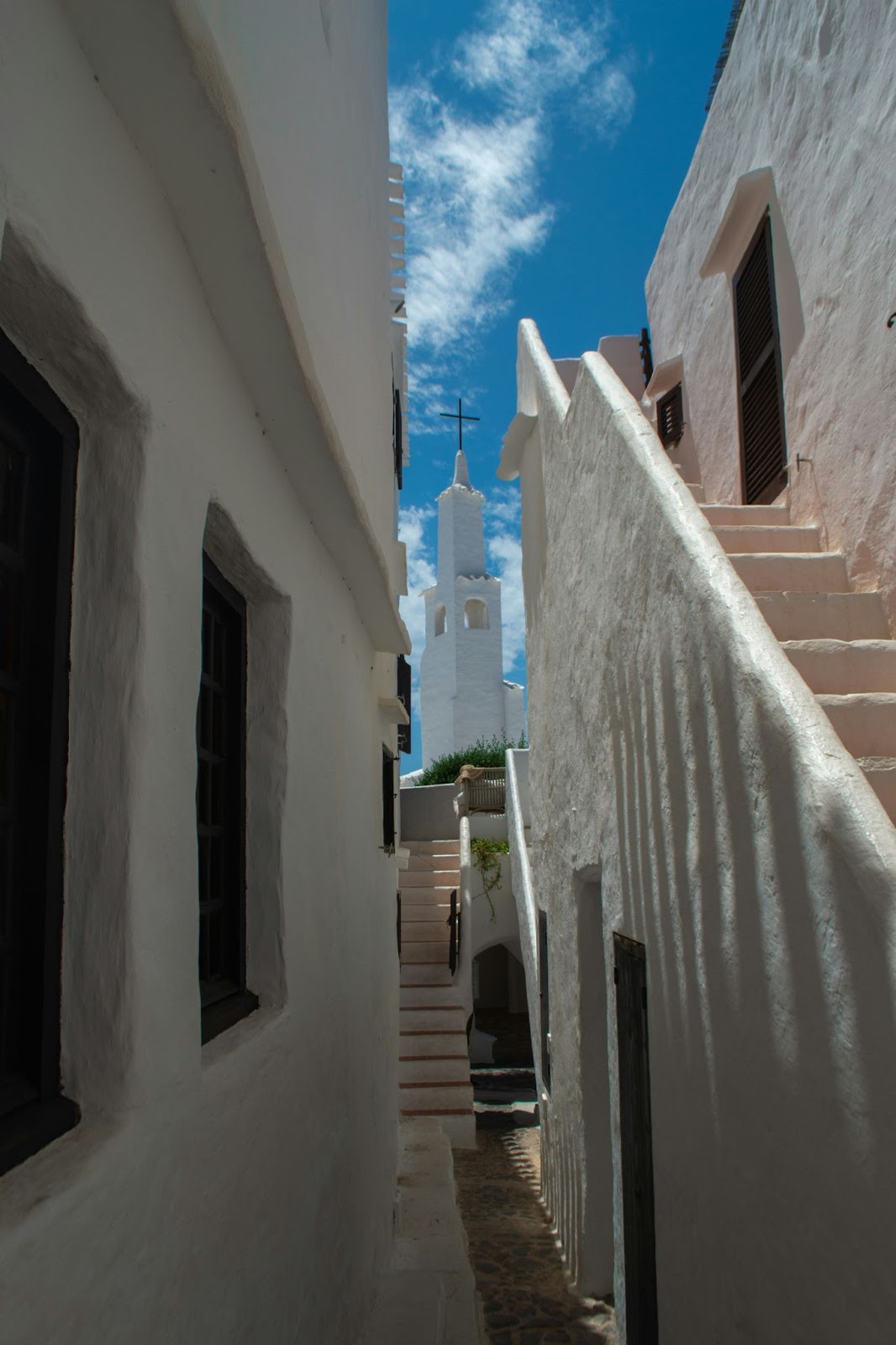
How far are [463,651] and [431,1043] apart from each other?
16.4 m

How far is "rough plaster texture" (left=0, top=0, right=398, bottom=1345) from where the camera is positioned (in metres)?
1.47

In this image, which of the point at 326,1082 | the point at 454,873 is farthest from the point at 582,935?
the point at 454,873

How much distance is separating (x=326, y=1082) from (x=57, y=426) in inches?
108

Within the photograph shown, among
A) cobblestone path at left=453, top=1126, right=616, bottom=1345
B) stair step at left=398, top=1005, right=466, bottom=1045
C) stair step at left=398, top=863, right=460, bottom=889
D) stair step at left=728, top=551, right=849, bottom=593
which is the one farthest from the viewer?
stair step at left=398, top=863, right=460, bottom=889

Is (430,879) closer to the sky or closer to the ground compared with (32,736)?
closer to the ground

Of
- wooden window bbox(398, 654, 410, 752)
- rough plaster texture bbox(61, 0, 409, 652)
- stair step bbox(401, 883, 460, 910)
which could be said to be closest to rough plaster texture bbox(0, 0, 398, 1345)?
rough plaster texture bbox(61, 0, 409, 652)

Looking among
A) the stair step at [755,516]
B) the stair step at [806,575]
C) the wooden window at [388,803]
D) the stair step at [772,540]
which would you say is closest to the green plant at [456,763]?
the wooden window at [388,803]

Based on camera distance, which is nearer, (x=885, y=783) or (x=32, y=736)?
(x=32, y=736)

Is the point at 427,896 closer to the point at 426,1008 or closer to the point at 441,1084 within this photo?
the point at 426,1008

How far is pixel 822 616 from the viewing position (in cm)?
412

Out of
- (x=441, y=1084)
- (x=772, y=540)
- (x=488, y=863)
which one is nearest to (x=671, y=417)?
(x=772, y=540)

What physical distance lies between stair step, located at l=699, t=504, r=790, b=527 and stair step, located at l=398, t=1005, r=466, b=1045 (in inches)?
270

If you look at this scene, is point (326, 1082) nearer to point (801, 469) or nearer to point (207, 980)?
point (207, 980)

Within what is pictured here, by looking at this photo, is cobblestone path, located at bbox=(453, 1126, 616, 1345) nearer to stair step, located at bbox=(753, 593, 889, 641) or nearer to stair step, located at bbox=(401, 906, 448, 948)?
stair step, located at bbox=(401, 906, 448, 948)
